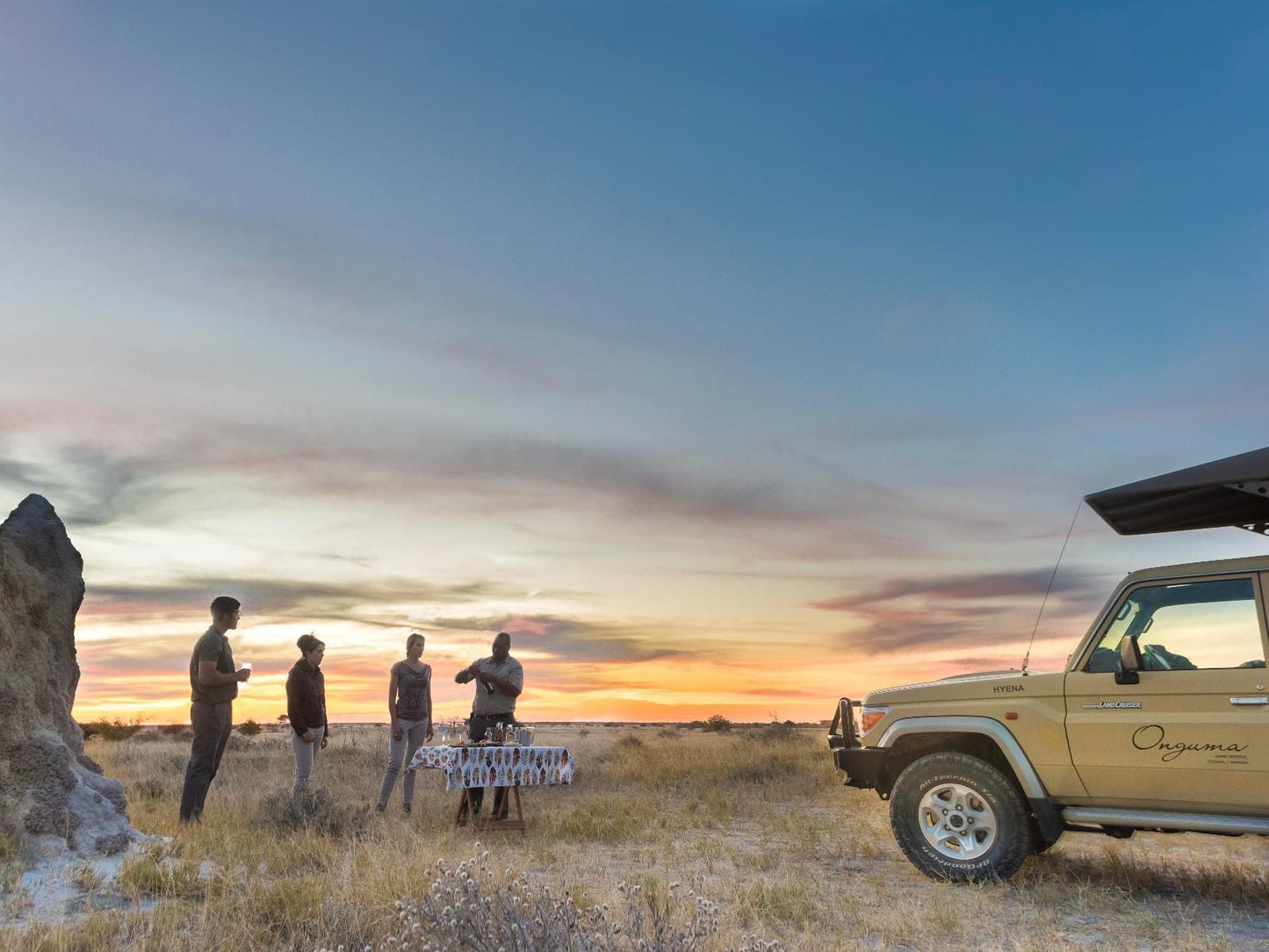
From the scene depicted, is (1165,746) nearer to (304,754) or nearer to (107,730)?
(304,754)

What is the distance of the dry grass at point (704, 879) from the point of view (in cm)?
560

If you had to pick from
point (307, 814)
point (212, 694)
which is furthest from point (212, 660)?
point (307, 814)

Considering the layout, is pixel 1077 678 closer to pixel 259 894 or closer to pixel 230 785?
pixel 259 894

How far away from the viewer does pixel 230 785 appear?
597 inches

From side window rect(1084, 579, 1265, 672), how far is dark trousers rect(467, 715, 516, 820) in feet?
20.0

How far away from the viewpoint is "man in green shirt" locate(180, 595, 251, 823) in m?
8.89

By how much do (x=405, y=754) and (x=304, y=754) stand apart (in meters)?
1.13

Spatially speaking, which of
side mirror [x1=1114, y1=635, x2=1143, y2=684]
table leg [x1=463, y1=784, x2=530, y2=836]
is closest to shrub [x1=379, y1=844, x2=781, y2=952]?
side mirror [x1=1114, y1=635, x2=1143, y2=684]

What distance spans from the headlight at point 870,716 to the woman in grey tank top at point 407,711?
15.9 ft

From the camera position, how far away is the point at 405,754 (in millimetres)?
10711

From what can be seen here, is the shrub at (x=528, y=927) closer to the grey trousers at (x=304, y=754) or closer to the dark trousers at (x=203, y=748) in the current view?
the dark trousers at (x=203, y=748)

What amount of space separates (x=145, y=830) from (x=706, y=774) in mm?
10265

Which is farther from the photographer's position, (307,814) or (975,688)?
(307,814)

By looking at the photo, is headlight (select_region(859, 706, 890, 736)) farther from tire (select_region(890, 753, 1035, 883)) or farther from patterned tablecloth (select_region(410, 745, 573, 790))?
patterned tablecloth (select_region(410, 745, 573, 790))
